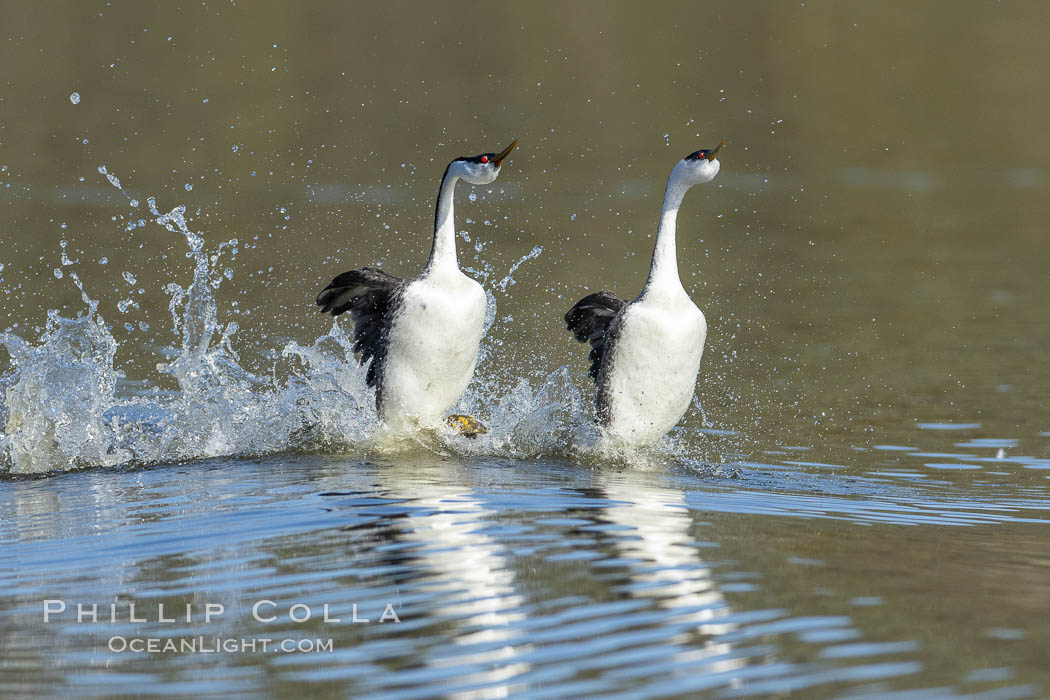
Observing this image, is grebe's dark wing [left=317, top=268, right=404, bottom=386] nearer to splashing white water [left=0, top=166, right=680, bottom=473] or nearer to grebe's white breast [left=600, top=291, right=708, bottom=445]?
splashing white water [left=0, top=166, right=680, bottom=473]

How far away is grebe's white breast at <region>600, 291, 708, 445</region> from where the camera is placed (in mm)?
9719

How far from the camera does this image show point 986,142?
31484mm

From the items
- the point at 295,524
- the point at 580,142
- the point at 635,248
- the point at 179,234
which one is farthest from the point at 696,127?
the point at 295,524

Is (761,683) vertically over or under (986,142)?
under

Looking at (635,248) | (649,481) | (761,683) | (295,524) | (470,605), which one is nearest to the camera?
(761,683)

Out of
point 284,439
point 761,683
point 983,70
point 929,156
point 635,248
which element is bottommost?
point 761,683

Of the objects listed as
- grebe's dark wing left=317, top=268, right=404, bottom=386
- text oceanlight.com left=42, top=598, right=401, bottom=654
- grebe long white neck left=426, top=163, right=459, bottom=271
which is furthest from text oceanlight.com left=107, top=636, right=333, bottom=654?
grebe's dark wing left=317, top=268, right=404, bottom=386

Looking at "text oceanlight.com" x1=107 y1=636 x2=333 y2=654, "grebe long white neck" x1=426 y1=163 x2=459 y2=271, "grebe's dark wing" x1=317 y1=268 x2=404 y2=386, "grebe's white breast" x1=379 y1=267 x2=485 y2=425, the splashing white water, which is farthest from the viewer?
"grebe's dark wing" x1=317 y1=268 x2=404 y2=386

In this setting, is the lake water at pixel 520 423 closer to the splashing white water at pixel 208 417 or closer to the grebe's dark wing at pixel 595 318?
the splashing white water at pixel 208 417

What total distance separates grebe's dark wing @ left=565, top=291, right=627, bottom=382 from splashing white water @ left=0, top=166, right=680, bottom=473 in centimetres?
44

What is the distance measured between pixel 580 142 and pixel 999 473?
21884mm

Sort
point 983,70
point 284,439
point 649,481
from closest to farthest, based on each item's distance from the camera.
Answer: point 649,481, point 284,439, point 983,70

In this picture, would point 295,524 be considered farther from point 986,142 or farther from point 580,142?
point 986,142

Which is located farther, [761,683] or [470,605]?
[470,605]
